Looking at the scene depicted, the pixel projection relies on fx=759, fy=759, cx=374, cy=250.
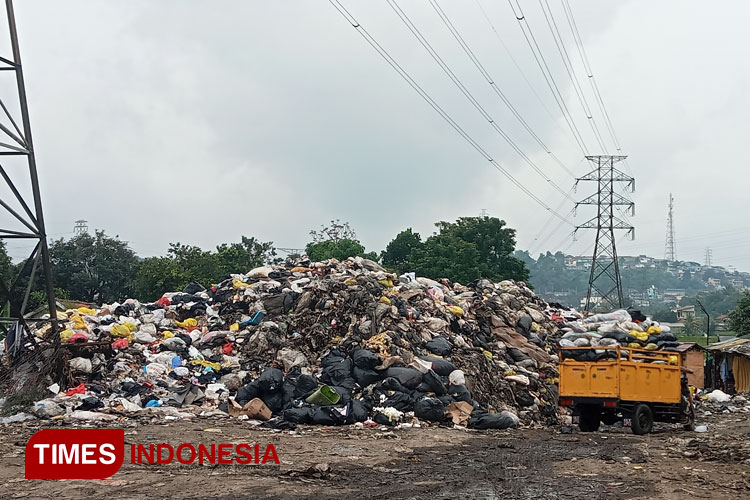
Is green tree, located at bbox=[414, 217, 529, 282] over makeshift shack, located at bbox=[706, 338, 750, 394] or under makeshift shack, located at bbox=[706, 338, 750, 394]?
over

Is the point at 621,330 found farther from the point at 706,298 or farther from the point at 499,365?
the point at 706,298

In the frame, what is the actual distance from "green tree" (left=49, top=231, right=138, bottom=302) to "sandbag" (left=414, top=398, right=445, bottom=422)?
38.0 m

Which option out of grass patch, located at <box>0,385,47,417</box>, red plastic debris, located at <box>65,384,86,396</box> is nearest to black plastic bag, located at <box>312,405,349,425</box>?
red plastic debris, located at <box>65,384,86,396</box>

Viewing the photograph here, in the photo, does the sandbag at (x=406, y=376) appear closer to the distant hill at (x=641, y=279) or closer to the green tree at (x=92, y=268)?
the green tree at (x=92, y=268)

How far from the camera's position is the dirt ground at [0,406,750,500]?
7.65 m

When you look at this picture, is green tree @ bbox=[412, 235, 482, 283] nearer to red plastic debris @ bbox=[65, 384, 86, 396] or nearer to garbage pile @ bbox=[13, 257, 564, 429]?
garbage pile @ bbox=[13, 257, 564, 429]

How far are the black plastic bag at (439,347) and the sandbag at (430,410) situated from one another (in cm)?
250

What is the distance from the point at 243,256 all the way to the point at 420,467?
40215mm

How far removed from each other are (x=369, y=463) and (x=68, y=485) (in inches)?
139

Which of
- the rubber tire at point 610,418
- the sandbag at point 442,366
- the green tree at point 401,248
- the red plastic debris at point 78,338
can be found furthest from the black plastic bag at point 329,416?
the green tree at point 401,248

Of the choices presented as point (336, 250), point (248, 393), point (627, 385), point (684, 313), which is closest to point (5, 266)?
point (336, 250)

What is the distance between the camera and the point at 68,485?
7.78 meters

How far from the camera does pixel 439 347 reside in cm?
1603

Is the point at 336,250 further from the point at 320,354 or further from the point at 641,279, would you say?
the point at 641,279
